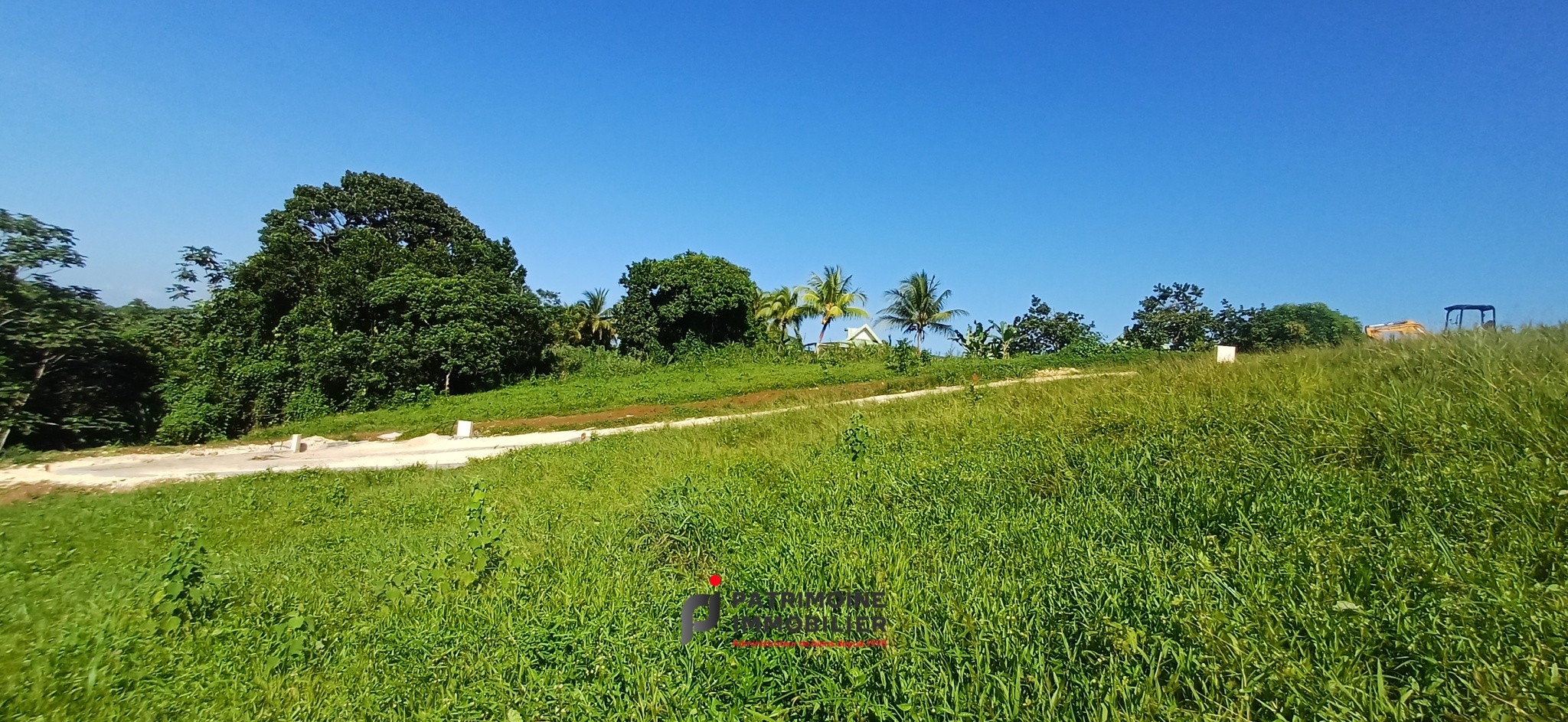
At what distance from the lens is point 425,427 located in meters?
15.4

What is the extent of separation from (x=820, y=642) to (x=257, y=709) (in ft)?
8.40

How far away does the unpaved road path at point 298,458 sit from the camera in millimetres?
11172

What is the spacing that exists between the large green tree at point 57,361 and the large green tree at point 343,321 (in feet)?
5.48

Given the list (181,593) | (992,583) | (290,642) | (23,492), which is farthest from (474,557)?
(23,492)

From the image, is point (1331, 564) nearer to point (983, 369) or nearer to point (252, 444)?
point (983, 369)

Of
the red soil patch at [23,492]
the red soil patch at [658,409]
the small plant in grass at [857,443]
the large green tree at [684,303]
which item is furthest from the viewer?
the large green tree at [684,303]

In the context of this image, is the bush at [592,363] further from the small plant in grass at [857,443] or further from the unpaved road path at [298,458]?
the small plant in grass at [857,443]

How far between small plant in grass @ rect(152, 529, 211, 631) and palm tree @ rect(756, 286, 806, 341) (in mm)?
29226

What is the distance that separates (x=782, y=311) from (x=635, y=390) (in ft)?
52.3

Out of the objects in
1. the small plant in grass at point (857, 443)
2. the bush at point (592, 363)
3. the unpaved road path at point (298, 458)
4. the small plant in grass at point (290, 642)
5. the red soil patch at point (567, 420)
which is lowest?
the unpaved road path at point (298, 458)

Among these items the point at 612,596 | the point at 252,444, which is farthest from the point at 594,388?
the point at 612,596

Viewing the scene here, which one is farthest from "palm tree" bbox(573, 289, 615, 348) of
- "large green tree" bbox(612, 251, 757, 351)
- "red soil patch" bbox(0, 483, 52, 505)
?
"red soil patch" bbox(0, 483, 52, 505)

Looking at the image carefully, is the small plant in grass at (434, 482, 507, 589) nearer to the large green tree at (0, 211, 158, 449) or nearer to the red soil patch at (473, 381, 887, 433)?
the red soil patch at (473, 381, 887, 433)

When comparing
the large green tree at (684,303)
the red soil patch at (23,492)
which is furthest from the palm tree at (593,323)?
the red soil patch at (23,492)
